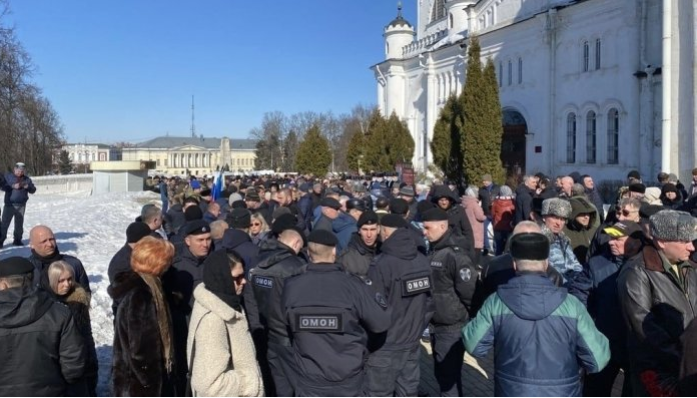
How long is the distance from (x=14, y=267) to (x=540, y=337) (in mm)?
3220

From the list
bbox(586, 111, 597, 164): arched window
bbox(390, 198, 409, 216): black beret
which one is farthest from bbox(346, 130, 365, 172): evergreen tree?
bbox(390, 198, 409, 216): black beret

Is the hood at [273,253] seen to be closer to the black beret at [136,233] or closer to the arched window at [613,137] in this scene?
Answer: the black beret at [136,233]

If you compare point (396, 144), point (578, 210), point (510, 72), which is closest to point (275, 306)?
point (578, 210)

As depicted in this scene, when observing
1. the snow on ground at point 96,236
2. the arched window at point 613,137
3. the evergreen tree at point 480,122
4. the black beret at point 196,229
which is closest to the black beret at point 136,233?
the black beret at point 196,229

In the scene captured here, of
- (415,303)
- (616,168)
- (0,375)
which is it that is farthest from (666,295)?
(616,168)

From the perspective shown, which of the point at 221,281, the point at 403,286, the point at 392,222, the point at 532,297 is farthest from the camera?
the point at 392,222

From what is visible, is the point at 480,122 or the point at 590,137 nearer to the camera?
the point at 480,122

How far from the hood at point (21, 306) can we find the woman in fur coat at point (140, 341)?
17.9 inches

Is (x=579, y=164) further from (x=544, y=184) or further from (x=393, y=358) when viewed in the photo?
(x=393, y=358)

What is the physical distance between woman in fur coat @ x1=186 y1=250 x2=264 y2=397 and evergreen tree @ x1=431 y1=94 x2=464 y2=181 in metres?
24.2

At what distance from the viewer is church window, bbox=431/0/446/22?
47.4 meters

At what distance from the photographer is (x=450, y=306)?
529 cm

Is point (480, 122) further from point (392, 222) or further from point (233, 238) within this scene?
point (392, 222)

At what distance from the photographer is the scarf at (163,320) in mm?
3998
